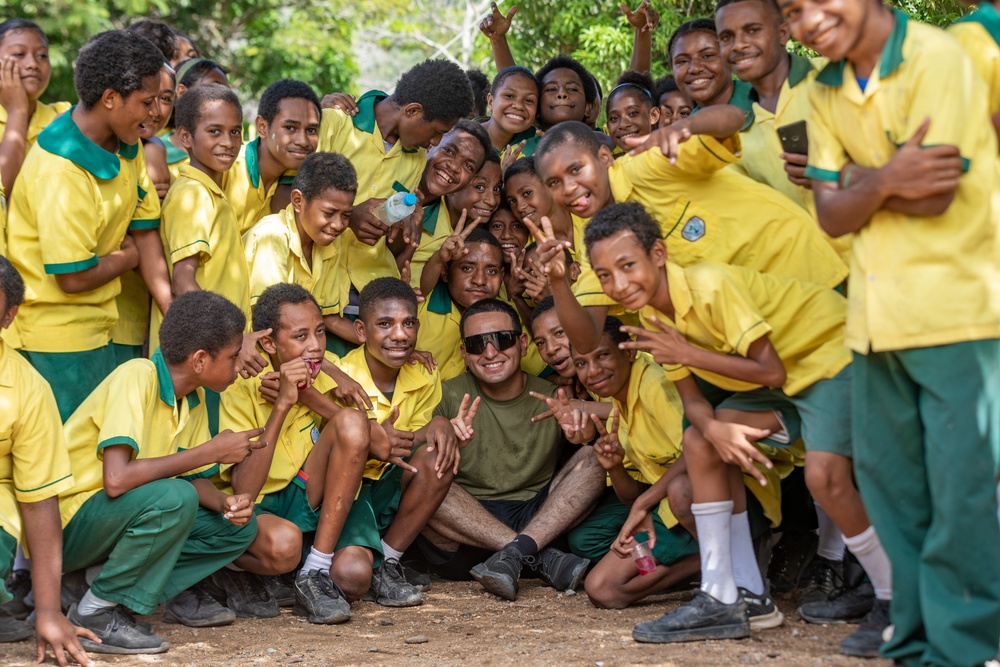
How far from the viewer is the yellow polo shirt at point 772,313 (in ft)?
12.5

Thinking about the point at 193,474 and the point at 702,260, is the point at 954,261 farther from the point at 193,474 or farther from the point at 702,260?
the point at 193,474

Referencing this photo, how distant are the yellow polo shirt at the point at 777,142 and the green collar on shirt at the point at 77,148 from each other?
2633 millimetres

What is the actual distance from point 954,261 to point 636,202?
1.38 metres

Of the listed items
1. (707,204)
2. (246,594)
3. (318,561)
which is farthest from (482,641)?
(707,204)

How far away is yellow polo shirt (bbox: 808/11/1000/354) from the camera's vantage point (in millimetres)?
3002

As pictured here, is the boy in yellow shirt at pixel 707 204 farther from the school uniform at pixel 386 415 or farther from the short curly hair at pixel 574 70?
the short curly hair at pixel 574 70

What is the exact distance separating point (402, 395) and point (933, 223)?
2.86 meters

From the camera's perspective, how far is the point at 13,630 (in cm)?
414

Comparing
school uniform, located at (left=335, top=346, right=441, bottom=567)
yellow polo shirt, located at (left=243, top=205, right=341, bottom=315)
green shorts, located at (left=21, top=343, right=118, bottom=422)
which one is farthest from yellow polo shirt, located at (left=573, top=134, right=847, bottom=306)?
green shorts, located at (left=21, top=343, right=118, bottom=422)

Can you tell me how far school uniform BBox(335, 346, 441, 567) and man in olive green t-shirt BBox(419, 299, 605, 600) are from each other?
0.18 meters

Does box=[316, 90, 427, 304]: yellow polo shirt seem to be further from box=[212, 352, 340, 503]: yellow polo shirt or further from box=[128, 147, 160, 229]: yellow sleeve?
box=[128, 147, 160, 229]: yellow sleeve

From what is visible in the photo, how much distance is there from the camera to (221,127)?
5172 millimetres

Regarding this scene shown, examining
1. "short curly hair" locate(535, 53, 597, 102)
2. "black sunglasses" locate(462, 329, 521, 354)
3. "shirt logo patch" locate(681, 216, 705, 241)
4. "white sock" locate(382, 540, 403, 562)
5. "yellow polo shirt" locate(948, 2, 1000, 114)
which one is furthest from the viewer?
"short curly hair" locate(535, 53, 597, 102)

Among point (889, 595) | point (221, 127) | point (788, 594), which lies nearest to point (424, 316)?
point (221, 127)
